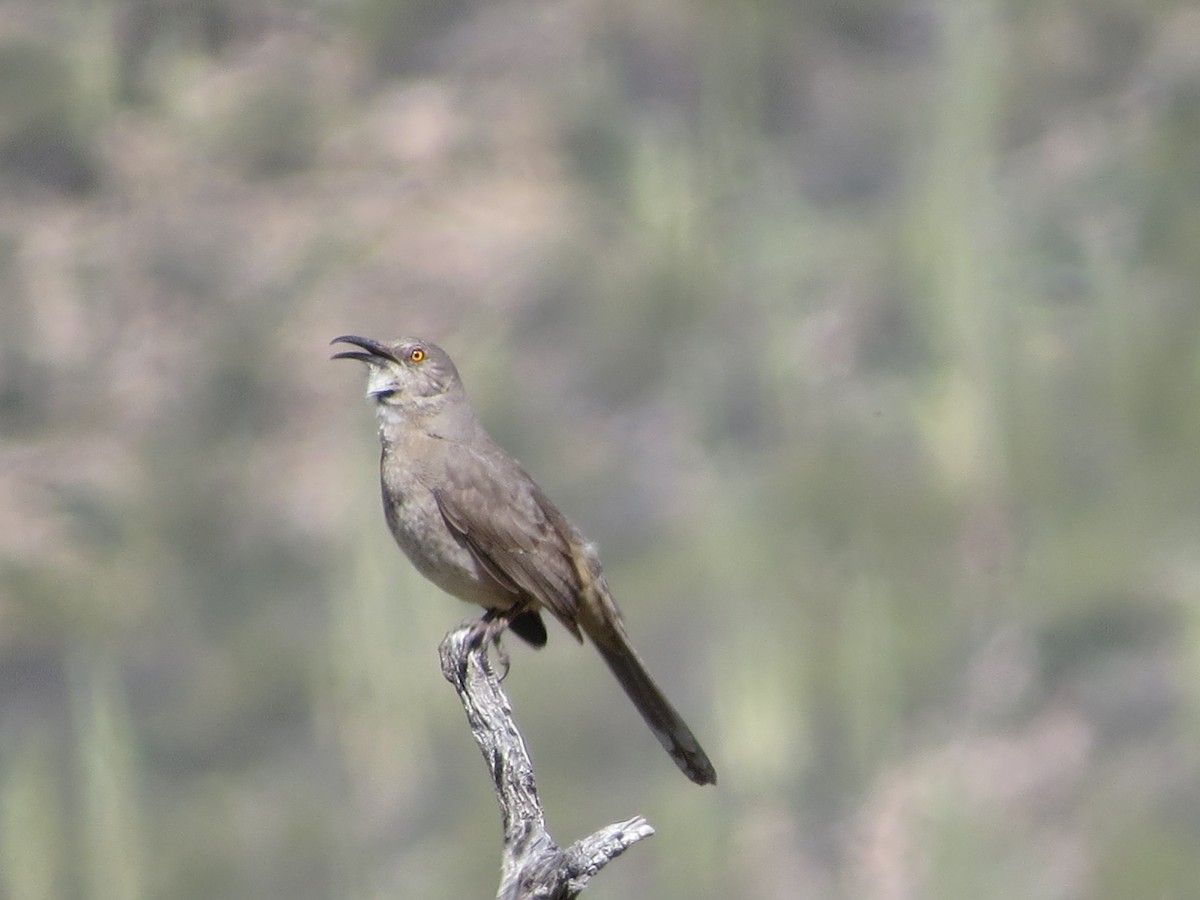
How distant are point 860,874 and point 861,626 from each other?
2541 millimetres

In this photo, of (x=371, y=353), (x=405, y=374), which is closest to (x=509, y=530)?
A: (x=405, y=374)

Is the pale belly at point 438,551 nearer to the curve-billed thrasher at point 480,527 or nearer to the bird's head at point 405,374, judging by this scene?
the curve-billed thrasher at point 480,527

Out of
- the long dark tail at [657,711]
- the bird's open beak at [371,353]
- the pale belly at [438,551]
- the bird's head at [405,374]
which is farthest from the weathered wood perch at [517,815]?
the bird's open beak at [371,353]

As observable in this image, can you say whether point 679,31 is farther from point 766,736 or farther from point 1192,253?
point 766,736

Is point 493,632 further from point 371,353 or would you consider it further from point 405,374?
point 371,353

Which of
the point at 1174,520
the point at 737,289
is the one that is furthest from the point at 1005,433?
the point at 737,289

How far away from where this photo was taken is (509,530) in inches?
275

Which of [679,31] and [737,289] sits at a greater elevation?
[679,31]

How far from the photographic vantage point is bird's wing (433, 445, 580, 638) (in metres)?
6.91

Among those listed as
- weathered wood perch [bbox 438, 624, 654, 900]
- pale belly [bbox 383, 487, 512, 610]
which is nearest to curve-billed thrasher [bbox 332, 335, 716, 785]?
pale belly [bbox 383, 487, 512, 610]

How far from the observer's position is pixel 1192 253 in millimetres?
19031

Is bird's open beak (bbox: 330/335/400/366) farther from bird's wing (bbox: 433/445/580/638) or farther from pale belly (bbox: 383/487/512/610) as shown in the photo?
pale belly (bbox: 383/487/512/610)

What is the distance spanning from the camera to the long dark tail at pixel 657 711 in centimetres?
682

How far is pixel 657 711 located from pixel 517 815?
1284mm
